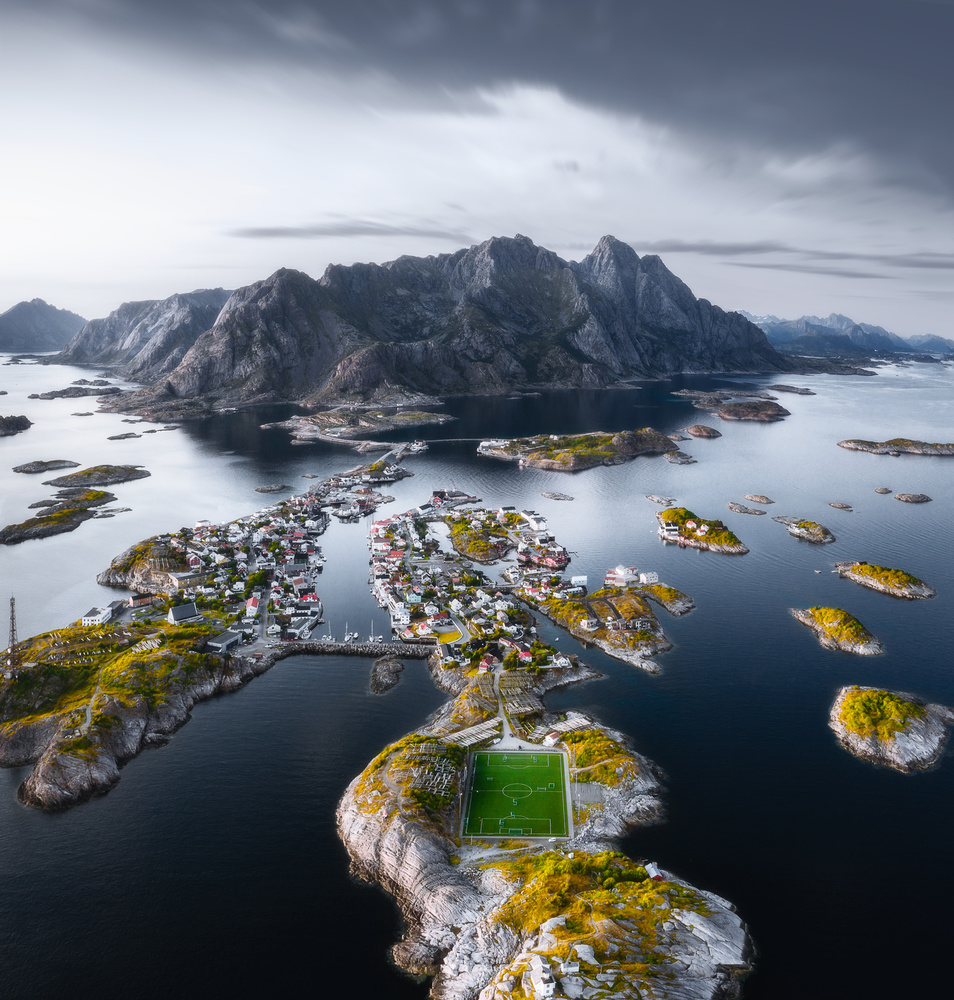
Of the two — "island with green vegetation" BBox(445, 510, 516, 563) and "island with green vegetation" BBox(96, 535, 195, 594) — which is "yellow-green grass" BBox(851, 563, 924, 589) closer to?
"island with green vegetation" BBox(445, 510, 516, 563)

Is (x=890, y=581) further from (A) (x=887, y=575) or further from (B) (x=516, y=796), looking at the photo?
(B) (x=516, y=796)

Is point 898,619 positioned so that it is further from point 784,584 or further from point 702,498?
point 702,498

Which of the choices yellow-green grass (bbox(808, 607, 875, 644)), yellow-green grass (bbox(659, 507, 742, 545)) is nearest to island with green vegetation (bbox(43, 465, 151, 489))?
yellow-green grass (bbox(659, 507, 742, 545))

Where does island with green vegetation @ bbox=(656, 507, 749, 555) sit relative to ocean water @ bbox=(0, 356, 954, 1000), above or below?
above

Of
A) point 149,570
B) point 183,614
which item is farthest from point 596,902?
point 149,570

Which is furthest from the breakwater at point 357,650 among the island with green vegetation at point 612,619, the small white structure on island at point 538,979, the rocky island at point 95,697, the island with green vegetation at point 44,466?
the island with green vegetation at point 44,466

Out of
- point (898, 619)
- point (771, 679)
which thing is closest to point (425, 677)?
point (771, 679)
